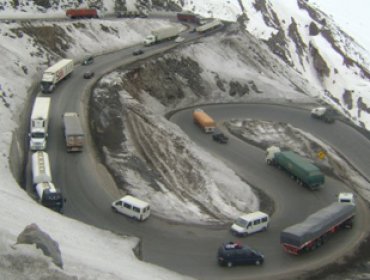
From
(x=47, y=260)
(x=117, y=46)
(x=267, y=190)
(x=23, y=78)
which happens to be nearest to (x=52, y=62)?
(x=23, y=78)

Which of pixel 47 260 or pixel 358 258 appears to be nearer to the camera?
pixel 47 260

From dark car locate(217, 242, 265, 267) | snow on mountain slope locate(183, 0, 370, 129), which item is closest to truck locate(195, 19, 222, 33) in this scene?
snow on mountain slope locate(183, 0, 370, 129)

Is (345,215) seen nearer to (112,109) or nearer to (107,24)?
(112,109)

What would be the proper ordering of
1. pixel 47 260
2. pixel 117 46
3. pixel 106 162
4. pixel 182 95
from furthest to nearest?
pixel 117 46 < pixel 182 95 < pixel 106 162 < pixel 47 260

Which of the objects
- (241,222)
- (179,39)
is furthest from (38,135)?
(179,39)

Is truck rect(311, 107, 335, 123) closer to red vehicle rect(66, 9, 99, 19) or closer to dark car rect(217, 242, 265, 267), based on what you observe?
red vehicle rect(66, 9, 99, 19)

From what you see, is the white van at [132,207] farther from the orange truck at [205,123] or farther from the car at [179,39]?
the car at [179,39]
